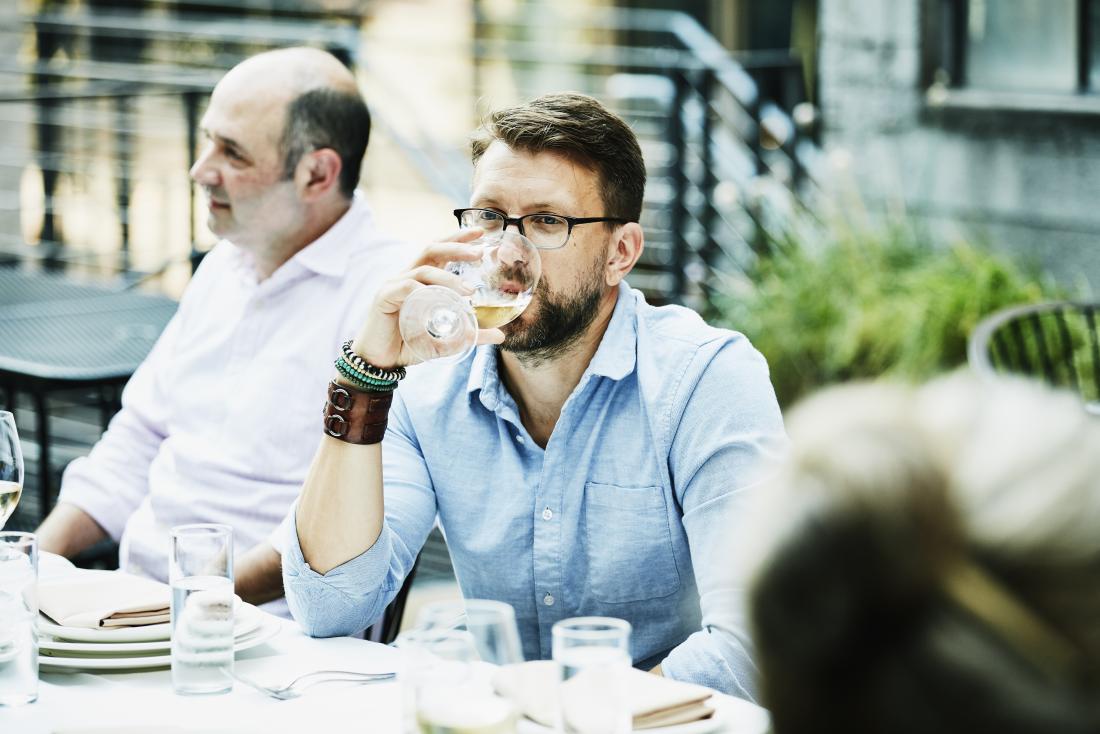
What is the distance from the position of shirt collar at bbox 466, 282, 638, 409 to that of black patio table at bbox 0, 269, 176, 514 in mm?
1335

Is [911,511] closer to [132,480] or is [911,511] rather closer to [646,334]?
[646,334]

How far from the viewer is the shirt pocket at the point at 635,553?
2.09 metres

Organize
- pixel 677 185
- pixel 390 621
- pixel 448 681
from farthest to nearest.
A: pixel 677 185 < pixel 390 621 < pixel 448 681

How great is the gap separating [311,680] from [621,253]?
2.93 feet

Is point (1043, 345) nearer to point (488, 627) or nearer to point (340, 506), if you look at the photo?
point (340, 506)

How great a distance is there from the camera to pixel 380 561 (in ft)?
6.82

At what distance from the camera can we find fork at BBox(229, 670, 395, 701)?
1.69 metres

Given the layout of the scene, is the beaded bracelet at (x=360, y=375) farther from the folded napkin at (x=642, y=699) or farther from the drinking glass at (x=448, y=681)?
the drinking glass at (x=448, y=681)

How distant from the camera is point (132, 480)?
3.04 m

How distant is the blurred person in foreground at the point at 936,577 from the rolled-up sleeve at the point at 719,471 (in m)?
1.00

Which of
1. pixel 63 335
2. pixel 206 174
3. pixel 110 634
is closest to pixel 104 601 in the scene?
pixel 110 634

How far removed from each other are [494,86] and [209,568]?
903cm

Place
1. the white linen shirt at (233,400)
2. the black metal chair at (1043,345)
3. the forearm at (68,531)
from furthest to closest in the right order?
1. the black metal chair at (1043,345)
2. the forearm at (68,531)
3. the white linen shirt at (233,400)

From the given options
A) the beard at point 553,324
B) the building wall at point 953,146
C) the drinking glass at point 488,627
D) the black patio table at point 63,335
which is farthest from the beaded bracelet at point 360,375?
the building wall at point 953,146
